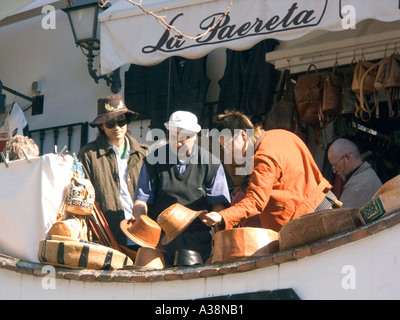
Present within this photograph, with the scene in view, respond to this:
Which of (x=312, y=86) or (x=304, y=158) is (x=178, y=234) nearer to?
(x=304, y=158)

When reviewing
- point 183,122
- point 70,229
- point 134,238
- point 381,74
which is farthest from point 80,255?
point 381,74

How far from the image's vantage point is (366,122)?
9406 mm

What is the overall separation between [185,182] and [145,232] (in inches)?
19.8

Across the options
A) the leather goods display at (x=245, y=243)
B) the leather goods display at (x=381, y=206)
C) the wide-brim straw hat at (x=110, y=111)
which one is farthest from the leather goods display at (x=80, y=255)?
the leather goods display at (x=381, y=206)

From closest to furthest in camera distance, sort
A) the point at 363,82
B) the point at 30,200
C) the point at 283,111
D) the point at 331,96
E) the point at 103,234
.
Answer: the point at 103,234
the point at 30,200
the point at 363,82
the point at 331,96
the point at 283,111

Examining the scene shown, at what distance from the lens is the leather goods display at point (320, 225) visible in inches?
265

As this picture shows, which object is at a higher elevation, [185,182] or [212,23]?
[212,23]

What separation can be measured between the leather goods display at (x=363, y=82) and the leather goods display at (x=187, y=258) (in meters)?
2.33

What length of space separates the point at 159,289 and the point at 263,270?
2.68 ft

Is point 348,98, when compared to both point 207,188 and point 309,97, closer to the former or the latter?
point 309,97

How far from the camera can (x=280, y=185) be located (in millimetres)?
7402

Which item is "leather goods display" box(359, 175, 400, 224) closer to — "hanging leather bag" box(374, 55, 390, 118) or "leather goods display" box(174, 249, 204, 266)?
"leather goods display" box(174, 249, 204, 266)

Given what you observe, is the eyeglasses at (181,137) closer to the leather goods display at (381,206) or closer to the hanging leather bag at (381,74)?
the leather goods display at (381,206)
